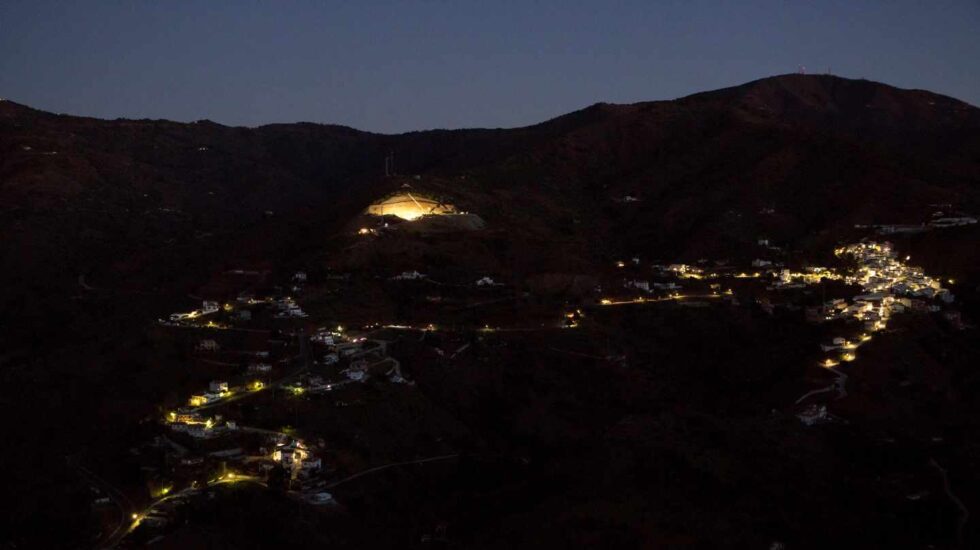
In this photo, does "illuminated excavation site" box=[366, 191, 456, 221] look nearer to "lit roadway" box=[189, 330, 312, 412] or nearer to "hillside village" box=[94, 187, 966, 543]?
"hillside village" box=[94, 187, 966, 543]

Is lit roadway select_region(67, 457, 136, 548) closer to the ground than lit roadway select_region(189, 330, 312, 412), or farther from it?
closer to the ground

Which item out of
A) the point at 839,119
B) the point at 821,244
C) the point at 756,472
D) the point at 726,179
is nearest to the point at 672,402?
the point at 756,472

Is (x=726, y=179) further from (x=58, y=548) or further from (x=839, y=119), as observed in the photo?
(x=58, y=548)

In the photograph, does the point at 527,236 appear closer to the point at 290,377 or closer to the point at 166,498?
the point at 290,377

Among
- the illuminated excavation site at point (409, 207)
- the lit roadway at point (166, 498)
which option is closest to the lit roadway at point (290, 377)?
the lit roadway at point (166, 498)

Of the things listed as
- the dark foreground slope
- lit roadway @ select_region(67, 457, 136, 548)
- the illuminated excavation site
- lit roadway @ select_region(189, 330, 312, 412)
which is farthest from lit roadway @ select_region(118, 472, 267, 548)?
the illuminated excavation site

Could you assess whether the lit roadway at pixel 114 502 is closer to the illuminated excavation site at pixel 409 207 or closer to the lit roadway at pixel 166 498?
the lit roadway at pixel 166 498
